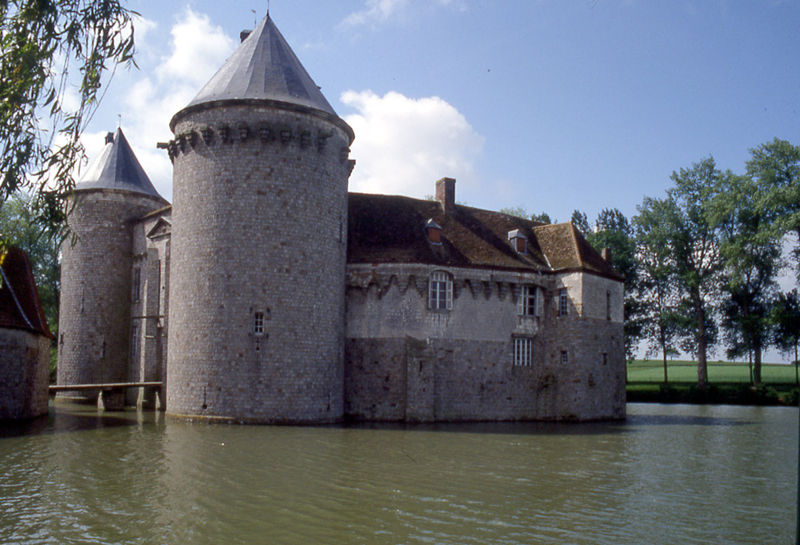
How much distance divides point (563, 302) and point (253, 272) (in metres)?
13.7

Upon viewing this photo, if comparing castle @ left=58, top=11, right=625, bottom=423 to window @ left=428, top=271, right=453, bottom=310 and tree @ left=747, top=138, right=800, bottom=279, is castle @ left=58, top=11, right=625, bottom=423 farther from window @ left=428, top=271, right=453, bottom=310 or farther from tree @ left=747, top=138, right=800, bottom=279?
tree @ left=747, top=138, right=800, bottom=279

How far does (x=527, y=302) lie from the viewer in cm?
3164

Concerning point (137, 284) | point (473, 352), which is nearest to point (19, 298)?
point (137, 284)

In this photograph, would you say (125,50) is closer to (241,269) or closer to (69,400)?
(241,269)

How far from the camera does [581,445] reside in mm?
22391

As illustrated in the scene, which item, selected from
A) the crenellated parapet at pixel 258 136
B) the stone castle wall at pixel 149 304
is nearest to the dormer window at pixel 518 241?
the crenellated parapet at pixel 258 136

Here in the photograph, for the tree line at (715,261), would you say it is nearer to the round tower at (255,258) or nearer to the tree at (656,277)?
the tree at (656,277)

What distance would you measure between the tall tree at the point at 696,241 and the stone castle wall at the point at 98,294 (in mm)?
36199

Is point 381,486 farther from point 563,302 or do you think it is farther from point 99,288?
point 99,288

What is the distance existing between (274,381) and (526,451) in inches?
380

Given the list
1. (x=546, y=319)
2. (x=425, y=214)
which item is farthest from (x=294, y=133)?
(x=546, y=319)

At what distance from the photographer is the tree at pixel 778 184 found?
43.7 m

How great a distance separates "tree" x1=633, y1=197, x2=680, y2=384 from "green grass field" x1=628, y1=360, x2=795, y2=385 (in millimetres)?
7752

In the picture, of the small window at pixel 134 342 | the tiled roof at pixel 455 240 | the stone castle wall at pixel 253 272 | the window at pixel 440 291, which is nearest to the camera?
the stone castle wall at pixel 253 272
